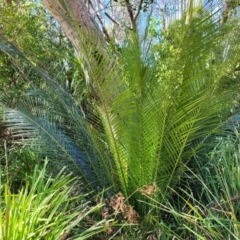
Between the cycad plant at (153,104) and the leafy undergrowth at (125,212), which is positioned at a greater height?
the cycad plant at (153,104)

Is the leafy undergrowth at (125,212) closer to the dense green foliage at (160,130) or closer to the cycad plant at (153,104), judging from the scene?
the dense green foliage at (160,130)

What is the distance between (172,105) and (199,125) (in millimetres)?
301

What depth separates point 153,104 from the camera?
7.00ft

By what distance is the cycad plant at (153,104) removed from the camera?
1948mm

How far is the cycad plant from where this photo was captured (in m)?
1.95

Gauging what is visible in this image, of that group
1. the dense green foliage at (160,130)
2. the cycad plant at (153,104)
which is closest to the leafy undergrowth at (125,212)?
the dense green foliage at (160,130)

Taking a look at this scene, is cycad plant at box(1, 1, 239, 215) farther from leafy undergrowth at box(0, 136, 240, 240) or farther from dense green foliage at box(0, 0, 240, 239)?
leafy undergrowth at box(0, 136, 240, 240)

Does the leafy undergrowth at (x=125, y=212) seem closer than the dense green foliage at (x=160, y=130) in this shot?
Yes

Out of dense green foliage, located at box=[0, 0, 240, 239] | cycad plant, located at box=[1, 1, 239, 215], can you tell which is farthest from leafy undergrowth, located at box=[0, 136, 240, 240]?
cycad plant, located at box=[1, 1, 239, 215]

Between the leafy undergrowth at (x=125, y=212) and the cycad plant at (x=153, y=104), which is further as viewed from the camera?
the cycad plant at (x=153, y=104)

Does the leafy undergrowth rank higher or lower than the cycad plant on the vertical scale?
lower

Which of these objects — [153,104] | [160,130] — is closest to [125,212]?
[160,130]

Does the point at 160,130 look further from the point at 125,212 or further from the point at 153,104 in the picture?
the point at 125,212

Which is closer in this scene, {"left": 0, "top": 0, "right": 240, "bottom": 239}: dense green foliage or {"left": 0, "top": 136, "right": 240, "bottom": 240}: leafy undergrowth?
{"left": 0, "top": 136, "right": 240, "bottom": 240}: leafy undergrowth
